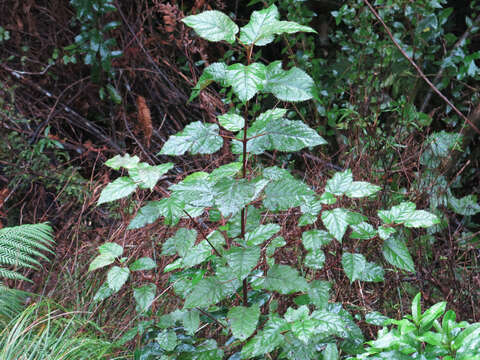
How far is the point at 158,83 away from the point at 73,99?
0.65 meters

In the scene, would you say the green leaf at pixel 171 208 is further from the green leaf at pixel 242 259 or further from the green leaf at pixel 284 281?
the green leaf at pixel 284 281

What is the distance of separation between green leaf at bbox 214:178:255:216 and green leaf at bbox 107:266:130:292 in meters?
0.42

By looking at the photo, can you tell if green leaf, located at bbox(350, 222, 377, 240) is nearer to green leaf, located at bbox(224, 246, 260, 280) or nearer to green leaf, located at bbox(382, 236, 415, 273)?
green leaf, located at bbox(382, 236, 415, 273)

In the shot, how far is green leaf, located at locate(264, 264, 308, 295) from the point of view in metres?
1.18

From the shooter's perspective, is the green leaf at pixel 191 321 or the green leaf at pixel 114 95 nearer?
the green leaf at pixel 191 321

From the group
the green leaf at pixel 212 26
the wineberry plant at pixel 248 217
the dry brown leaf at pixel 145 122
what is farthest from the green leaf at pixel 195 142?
the dry brown leaf at pixel 145 122

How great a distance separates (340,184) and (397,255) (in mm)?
259

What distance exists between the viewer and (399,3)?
9.14 feet

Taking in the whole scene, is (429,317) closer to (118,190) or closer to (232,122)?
(232,122)

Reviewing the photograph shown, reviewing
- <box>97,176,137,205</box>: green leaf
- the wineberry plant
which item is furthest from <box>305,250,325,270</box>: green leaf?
<box>97,176,137,205</box>: green leaf

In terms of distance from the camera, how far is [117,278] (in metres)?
1.32

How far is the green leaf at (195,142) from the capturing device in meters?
1.11

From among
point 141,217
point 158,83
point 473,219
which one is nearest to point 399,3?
point 473,219

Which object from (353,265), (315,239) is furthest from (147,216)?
(353,265)
